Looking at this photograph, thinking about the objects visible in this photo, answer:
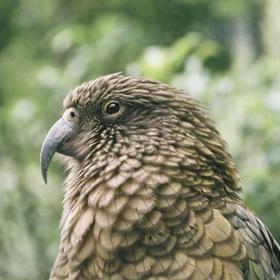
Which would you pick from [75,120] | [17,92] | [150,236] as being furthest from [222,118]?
[17,92]

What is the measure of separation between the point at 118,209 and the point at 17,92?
15.9 feet

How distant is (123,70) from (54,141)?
327cm

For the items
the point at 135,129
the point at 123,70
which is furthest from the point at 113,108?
the point at 123,70

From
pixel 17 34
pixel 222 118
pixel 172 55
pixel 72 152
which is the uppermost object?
pixel 17 34

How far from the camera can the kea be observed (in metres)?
3.17

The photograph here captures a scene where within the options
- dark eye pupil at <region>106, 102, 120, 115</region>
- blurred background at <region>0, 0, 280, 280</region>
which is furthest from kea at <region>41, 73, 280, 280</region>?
blurred background at <region>0, 0, 280, 280</region>

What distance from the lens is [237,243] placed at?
3.23 meters

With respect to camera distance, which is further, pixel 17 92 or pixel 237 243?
pixel 17 92

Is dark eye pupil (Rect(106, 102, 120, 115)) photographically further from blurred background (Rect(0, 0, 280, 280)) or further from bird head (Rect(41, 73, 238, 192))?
blurred background (Rect(0, 0, 280, 280))

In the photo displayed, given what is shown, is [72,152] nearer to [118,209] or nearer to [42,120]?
[118,209]

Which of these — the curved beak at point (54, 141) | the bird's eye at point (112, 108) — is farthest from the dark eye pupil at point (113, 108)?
the curved beak at point (54, 141)

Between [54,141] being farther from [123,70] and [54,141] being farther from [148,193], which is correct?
[123,70]

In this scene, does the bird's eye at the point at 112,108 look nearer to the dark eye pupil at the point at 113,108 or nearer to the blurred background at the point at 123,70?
the dark eye pupil at the point at 113,108

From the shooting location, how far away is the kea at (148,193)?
3.17m
